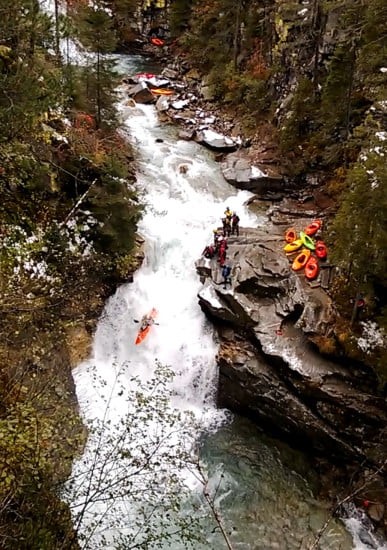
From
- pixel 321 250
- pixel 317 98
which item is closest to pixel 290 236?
pixel 321 250

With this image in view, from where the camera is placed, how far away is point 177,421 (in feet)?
48.6

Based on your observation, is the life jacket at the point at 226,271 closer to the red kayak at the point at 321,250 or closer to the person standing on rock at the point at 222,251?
the person standing on rock at the point at 222,251

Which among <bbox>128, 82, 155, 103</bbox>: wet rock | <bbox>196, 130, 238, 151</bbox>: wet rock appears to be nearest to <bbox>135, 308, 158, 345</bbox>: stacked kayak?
<bbox>196, 130, 238, 151</bbox>: wet rock

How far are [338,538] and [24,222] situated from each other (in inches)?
486

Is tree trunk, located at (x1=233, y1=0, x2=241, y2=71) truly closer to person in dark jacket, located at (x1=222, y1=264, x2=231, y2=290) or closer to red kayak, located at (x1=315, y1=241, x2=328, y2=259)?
red kayak, located at (x1=315, y1=241, x2=328, y2=259)

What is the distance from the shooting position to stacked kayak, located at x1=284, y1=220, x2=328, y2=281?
1653cm

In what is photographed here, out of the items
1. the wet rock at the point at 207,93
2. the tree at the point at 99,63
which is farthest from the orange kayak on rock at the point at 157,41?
the tree at the point at 99,63

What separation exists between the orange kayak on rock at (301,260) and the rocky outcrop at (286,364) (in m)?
0.29

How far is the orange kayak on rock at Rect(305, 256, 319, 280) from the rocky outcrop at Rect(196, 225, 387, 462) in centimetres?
22

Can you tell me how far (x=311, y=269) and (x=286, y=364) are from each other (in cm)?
366

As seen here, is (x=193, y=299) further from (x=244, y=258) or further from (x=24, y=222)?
(x=24, y=222)

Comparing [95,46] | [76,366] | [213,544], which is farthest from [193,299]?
[95,46]

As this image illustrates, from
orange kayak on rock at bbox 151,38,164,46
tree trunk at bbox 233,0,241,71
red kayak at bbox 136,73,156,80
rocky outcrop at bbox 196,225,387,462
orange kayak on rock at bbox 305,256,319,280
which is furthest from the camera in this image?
orange kayak on rock at bbox 151,38,164,46

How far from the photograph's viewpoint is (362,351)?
13711 millimetres
